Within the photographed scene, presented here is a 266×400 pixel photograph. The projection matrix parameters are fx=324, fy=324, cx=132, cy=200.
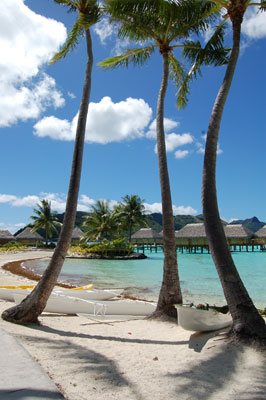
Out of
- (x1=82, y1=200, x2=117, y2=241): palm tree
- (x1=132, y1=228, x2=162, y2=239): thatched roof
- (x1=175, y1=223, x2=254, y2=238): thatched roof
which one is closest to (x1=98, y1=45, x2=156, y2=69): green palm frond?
(x1=82, y1=200, x2=117, y2=241): palm tree

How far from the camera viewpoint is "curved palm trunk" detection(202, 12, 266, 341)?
15.3ft

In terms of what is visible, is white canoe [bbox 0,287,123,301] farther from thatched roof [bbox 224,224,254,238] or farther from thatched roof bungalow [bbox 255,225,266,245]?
thatched roof bungalow [bbox 255,225,266,245]

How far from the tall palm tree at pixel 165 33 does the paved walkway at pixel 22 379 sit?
4.04m

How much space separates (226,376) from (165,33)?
22.7 ft

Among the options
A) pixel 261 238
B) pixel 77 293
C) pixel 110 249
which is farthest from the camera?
pixel 261 238

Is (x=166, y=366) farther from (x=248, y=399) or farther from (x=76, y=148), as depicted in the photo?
(x=76, y=148)

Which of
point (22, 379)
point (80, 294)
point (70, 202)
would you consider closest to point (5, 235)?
point (80, 294)

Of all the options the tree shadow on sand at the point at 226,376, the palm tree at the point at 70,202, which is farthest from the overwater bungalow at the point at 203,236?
the tree shadow on sand at the point at 226,376

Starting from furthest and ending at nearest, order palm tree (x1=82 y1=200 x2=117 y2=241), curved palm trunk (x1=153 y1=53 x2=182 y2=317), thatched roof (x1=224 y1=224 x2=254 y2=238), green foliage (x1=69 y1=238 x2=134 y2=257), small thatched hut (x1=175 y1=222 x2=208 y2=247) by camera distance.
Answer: small thatched hut (x1=175 y1=222 x2=208 y2=247), thatched roof (x1=224 y1=224 x2=254 y2=238), palm tree (x1=82 y1=200 x2=117 y2=241), green foliage (x1=69 y1=238 x2=134 y2=257), curved palm trunk (x1=153 y1=53 x2=182 y2=317)

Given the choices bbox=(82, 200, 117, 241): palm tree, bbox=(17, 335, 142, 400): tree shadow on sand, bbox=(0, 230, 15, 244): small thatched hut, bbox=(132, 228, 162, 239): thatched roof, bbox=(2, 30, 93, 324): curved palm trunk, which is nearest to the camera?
bbox=(17, 335, 142, 400): tree shadow on sand

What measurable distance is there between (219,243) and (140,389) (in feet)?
8.01

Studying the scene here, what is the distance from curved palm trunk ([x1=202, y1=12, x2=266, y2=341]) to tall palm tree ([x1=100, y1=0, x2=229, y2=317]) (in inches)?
59.5

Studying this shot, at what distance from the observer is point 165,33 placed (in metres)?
7.42

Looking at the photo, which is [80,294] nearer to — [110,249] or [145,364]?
[145,364]
